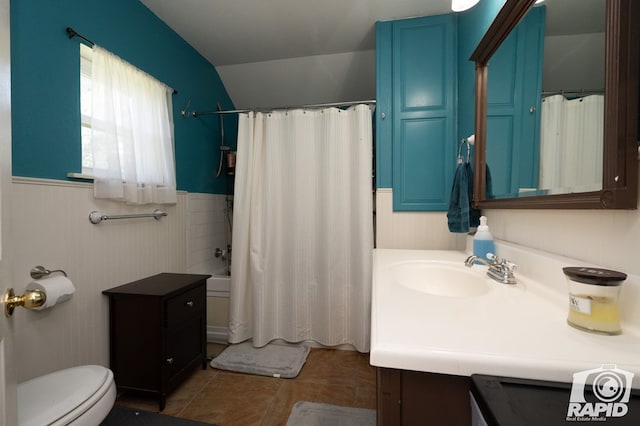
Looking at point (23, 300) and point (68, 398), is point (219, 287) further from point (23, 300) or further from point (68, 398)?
point (23, 300)

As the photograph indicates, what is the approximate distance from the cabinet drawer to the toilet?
393 mm

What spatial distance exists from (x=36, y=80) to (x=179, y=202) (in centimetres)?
107

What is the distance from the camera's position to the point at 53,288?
1.14m

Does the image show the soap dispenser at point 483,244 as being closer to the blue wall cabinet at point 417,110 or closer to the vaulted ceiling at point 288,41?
the blue wall cabinet at point 417,110

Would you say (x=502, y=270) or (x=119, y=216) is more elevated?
(x=119, y=216)

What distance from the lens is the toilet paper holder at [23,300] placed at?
1.89 ft

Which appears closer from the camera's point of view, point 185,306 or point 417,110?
point 185,306

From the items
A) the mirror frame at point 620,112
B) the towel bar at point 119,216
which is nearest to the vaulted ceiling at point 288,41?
the towel bar at point 119,216

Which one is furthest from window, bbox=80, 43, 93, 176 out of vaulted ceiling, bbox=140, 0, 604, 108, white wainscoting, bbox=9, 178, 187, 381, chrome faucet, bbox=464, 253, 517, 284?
chrome faucet, bbox=464, 253, 517, 284

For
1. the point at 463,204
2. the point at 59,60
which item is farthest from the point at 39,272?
the point at 463,204

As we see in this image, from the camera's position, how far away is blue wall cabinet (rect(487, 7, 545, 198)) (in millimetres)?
889

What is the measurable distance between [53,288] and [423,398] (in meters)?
1.52

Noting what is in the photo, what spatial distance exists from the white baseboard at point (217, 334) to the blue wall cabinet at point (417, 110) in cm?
176

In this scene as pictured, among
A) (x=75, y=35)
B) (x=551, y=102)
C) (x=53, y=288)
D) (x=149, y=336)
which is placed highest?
(x=75, y=35)
